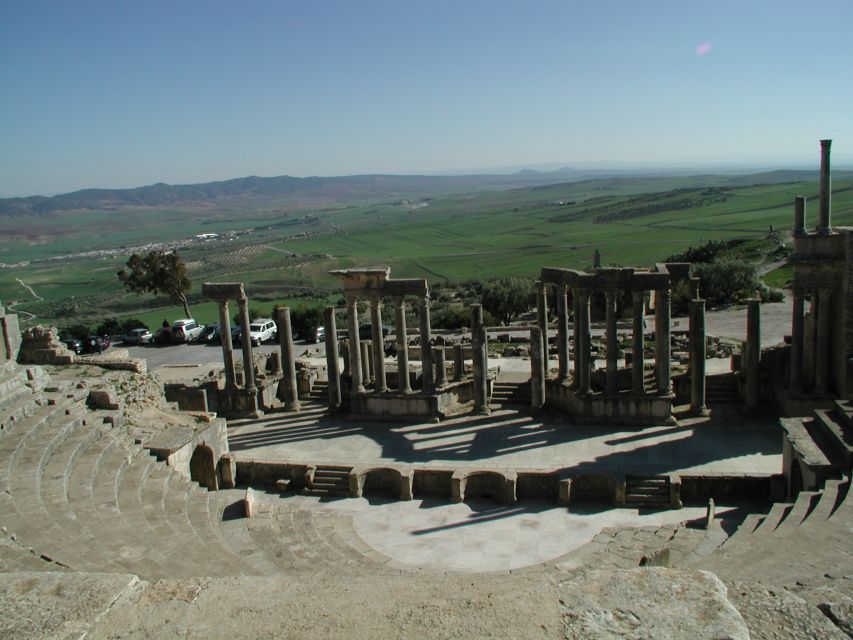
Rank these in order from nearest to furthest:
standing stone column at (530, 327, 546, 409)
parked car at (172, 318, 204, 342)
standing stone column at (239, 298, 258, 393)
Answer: standing stone column at (530, 327, 546, 409) → standing stone column at (239, 298, 258, 393) → parked car at (172, 318, 204, 342)

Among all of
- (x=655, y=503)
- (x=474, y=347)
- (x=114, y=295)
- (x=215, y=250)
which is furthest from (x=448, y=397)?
(x=215, y=250)

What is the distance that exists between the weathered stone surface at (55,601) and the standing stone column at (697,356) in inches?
771

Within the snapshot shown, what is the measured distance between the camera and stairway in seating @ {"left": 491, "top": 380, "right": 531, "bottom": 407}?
1103 inches

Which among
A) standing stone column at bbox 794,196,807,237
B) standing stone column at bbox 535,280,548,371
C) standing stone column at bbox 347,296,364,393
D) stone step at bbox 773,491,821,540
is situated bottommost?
stone step at bbox 773,491,821,540

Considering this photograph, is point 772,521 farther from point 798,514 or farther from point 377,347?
point 377,347

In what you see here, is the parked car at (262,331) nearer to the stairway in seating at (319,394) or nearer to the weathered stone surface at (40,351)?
the stairway in seating at (319,394)

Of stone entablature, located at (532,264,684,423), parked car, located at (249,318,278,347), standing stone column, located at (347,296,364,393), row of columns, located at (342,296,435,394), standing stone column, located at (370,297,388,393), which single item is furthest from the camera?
parked car, located at (249,318,278,347)

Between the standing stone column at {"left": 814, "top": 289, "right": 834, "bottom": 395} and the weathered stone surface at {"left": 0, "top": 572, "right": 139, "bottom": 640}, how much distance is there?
21204 mm

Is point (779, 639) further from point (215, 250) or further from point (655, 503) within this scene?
point (215, 250)

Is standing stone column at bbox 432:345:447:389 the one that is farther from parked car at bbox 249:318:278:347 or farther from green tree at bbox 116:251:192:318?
green tree at bbox 116:251:192:318

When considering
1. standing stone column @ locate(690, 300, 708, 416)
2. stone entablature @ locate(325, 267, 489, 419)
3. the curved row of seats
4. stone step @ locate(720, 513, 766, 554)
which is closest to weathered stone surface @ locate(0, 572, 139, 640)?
the curved row of seats

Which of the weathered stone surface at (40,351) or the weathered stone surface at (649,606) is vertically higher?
the weathered stone surface at (649,606)

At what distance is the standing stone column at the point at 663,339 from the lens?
2431 centimetres

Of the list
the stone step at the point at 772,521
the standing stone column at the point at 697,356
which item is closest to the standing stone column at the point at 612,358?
the standing stone column at the point at 697,356
